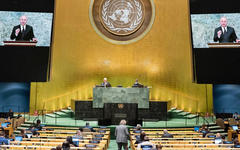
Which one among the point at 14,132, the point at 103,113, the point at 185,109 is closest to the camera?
the point at 14,132

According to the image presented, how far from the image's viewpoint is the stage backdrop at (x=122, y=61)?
16.6 m

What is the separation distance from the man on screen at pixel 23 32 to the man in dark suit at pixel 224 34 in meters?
10.4

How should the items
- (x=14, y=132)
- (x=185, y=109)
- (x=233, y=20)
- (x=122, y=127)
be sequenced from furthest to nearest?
1. (x=185, y=109)
2. (x=233, y=20)
3. (x=14, y=132)
4. (x=122, y=127)

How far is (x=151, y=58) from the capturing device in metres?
17.1

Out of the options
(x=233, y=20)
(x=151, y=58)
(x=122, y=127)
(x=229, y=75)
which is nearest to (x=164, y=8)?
(x=151, y=58)

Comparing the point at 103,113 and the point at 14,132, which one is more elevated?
the point at 103,113

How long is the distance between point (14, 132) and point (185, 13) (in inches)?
477

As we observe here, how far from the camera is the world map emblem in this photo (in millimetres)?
17141

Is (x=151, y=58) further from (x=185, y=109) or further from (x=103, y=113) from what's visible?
(x=103, y=113)

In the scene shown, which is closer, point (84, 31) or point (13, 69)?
point (13, 69)

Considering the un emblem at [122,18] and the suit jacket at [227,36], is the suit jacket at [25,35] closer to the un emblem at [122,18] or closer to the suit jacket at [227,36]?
the un emblem at [122,18]

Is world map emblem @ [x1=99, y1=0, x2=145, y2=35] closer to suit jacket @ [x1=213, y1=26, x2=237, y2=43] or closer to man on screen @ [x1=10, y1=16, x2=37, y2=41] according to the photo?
man on screen @ [x1=10, y1=16, x2=37, y2=41]

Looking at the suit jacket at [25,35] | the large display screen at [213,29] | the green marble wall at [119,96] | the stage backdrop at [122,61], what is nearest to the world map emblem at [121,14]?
the stage backdrop at [122,61]

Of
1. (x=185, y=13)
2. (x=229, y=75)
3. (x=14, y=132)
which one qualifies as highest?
(x=185, y=13)
